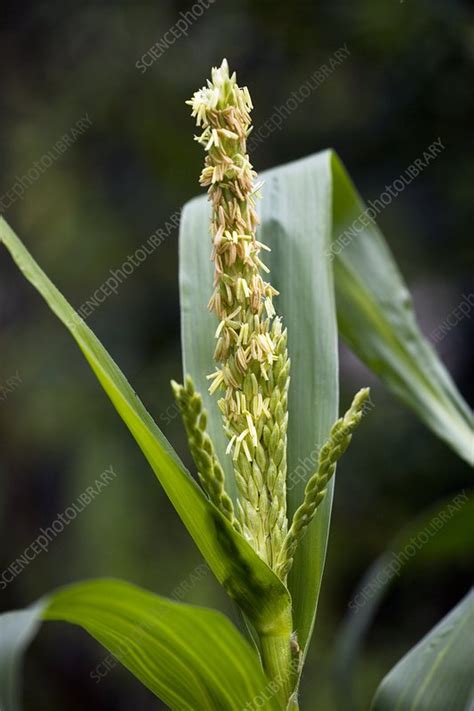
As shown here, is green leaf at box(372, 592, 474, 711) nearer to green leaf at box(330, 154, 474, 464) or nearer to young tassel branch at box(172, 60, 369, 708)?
young tassel branch at box(172, 60, 369, 708)

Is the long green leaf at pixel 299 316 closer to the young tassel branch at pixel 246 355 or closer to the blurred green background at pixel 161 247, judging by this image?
the young tassel branch at pixel 246 355

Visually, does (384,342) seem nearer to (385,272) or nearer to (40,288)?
(385,272)

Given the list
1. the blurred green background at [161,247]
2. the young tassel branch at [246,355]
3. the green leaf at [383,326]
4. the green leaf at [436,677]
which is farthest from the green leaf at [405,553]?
the blurred green background at [161,247]

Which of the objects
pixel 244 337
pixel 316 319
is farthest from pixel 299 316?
pixel 244 337

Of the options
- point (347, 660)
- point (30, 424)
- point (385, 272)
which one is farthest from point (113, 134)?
point (347, 660)

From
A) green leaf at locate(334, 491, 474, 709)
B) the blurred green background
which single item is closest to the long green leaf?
green leaf at locate(334, 491, 474, 709)

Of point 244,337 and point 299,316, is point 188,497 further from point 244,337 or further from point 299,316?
point 299,316
